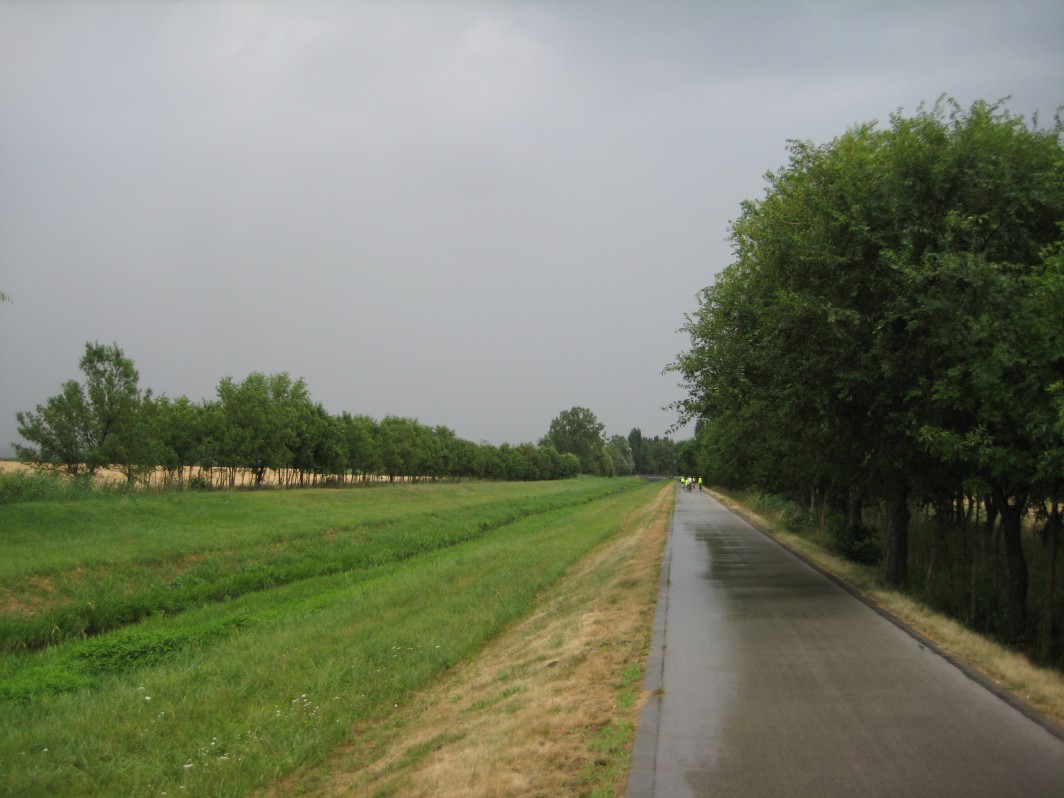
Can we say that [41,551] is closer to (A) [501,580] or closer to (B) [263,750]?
(A) [501,580]

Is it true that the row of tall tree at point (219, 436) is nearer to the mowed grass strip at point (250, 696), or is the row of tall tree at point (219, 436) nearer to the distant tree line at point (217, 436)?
the distant tree line at point (217, 436)

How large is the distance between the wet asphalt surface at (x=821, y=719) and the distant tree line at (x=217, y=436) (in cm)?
3167

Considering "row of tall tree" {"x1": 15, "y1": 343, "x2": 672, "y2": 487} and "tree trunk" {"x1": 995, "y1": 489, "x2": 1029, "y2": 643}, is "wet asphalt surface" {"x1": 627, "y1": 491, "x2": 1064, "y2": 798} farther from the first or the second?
"row of tall tree" {"x1": 15, "y1": 343, "x2": 672, "y2": 487}

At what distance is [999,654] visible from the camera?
8852 mm

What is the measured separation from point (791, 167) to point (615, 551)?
13.0 metres

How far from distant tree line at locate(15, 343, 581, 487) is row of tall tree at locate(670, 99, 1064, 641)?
29750 millimetres

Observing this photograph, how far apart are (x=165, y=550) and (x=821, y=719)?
2120 centimetres

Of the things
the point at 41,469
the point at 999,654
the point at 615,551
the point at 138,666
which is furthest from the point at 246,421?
the point at 999,654

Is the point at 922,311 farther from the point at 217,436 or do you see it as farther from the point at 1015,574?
the point at 217,436

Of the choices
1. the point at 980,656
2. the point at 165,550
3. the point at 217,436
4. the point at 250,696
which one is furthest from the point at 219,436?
the point at 980,656

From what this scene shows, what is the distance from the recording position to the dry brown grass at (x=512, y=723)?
5.63 metres

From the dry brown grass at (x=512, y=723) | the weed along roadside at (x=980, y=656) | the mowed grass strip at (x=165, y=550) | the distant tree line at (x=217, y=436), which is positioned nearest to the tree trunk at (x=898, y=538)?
the weed along roadside at (x=980, y=656)

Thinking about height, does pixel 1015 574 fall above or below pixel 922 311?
below

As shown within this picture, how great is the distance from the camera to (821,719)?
6.38m
